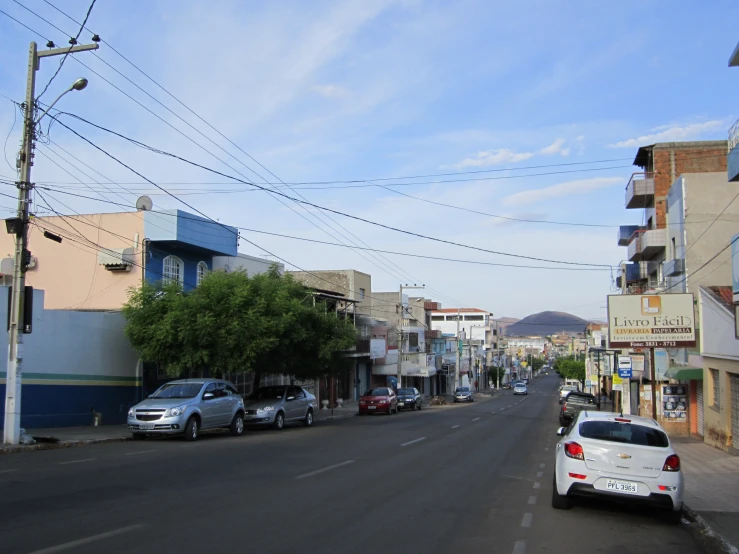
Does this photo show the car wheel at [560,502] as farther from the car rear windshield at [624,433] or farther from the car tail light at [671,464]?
the car tail light at [671,464]

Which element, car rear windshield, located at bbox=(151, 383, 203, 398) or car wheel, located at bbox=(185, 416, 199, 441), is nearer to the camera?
car wheel, located at bbox=(185, 416, 199, 441)

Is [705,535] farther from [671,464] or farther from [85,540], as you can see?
[85,540]

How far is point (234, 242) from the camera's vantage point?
33.3m

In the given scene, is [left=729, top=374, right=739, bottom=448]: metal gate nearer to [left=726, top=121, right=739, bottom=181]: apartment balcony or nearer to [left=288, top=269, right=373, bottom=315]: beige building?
[left=726, top=121, right=739, bottom=181]: apartment balcony

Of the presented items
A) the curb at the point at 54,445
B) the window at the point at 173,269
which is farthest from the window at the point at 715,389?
the window at the point at 173,269

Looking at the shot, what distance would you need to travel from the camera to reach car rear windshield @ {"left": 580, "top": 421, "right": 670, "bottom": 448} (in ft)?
34.7

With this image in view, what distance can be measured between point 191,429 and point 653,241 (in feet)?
96.2

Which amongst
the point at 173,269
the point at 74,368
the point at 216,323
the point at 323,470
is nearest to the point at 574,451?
the point at 323,470

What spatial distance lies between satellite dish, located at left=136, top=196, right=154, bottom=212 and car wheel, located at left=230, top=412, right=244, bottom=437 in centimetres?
1123

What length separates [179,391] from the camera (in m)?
21.7

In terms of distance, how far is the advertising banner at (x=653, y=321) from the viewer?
25.8 meters

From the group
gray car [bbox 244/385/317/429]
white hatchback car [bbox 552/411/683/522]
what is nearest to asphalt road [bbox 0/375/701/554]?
white hatchback car [bbox 552/411/683/522]

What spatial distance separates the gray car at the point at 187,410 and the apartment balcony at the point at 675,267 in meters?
23.7

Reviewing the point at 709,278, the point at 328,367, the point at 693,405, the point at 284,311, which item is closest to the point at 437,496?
the point at 284,311
